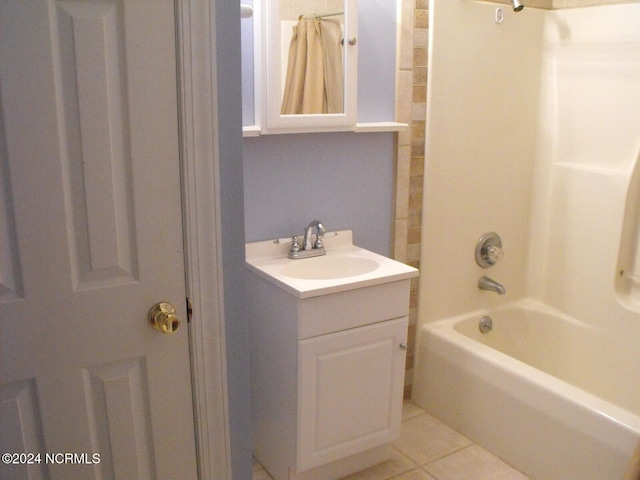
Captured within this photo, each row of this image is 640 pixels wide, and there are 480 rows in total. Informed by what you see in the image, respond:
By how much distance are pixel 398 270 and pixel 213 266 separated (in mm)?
893

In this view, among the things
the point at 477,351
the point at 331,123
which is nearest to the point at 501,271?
the point at 477,351

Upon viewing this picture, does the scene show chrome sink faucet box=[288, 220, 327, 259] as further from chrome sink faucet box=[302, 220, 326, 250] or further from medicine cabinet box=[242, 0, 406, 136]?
medicine cabinet box=[242, 0, 406, 136]

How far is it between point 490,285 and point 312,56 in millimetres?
1290

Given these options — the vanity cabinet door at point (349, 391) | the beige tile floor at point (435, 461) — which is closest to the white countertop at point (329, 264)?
the vanity cabinet door at point (349, 391)

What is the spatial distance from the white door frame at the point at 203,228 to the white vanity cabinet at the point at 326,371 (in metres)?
0.51

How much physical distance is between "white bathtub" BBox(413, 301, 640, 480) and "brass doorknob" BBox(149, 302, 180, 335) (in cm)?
140

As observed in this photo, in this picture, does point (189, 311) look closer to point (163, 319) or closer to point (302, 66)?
A: point (163, 319)

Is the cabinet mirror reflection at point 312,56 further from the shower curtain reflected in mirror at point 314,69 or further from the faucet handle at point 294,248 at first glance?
the faucet handle at point 294,248

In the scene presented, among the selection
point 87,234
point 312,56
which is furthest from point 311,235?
point 87,234

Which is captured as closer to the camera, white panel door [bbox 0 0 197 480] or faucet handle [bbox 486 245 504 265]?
white panel door [bbox 0 0 197 480]

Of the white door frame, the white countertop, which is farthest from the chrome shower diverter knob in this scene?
the white door frame

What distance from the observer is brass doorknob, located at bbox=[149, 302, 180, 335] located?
1333 millimetres

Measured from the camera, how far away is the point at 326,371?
2.02 meters

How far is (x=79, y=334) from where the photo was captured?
1.27 metres
